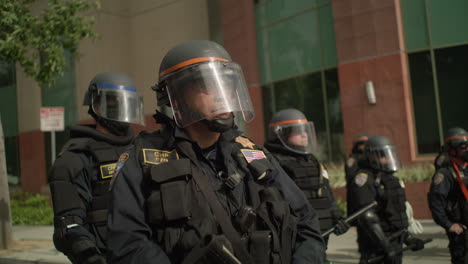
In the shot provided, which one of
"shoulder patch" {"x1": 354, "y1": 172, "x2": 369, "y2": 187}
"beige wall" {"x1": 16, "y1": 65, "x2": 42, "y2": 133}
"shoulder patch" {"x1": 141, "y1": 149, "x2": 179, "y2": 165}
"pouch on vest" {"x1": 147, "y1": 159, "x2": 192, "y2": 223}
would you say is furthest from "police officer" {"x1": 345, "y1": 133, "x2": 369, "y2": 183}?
"beige wall" {"x1": 16, "y1": 65, "x2": 42, "y2": 133}

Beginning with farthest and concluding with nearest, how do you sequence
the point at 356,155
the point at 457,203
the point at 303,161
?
the point at 356,155
the point at 457,203
the point at 303,161

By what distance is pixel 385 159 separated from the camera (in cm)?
643

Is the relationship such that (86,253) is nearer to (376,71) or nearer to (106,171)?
(106,171)

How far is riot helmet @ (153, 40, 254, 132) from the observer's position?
2.14 m

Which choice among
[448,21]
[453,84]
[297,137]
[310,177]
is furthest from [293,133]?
[448,21]

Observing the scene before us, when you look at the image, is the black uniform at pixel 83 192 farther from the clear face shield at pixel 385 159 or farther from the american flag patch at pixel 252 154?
the clear face shield at pixel 385 159

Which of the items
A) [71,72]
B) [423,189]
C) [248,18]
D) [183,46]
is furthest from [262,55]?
[183,46]

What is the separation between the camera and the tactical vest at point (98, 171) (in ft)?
11.4

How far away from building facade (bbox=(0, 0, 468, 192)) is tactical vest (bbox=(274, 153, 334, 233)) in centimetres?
736

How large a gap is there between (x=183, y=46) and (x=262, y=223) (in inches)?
36.7

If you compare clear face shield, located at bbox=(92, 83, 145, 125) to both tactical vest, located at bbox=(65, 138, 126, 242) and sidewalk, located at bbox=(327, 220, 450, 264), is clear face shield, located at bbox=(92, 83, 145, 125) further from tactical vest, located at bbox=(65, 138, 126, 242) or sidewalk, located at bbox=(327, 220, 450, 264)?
sidewalk, located at bbox=(327, 220, 450, 264)

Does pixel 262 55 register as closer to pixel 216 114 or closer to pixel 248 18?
pixel 248 18

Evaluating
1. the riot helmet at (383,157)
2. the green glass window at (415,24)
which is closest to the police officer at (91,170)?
the riot helmet at (383,157)

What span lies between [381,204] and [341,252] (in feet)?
6.39
